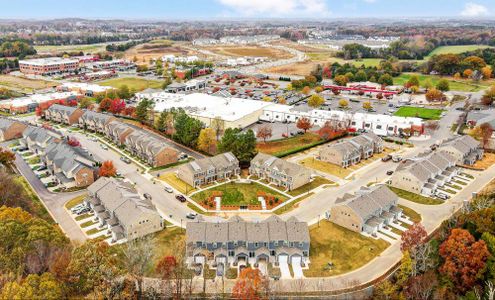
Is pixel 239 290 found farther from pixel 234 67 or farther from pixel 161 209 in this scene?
pixel 234 67

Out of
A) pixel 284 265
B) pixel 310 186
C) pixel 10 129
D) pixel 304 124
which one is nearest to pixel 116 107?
pixel 10 129

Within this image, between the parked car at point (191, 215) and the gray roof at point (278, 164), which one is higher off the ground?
the gray roof at point (278, 164)

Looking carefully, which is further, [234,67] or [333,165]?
[234,67]

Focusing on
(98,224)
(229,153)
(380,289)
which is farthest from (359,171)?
(98,224)

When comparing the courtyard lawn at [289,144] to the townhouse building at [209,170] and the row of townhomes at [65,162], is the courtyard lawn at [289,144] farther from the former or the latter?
the row of townhomes at [65,162]

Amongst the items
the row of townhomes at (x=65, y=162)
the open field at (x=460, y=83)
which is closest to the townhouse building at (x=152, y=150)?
the row of townhomes at (x=65, y=162)

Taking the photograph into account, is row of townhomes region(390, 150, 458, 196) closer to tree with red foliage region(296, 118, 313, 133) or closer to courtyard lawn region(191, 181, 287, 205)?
courtyard lawn region(191, 181, 287, 205)

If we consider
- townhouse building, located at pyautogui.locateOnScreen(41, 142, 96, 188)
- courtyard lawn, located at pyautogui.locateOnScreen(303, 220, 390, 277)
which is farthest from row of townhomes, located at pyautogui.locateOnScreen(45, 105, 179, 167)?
courtyard lawn, located at pyautogui.locateOnScreen(303, 220, 390, 277)
